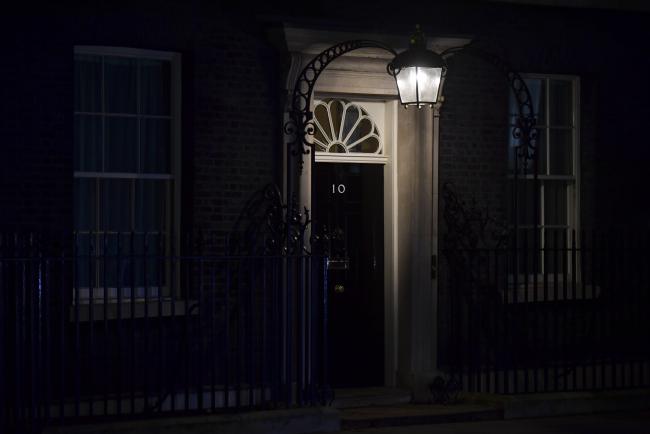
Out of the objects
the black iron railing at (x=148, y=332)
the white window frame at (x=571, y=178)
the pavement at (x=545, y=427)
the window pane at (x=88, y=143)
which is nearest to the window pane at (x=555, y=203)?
the white window frame at (x=571, y=178)

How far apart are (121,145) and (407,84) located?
2.63 m

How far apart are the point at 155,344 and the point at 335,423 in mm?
1810

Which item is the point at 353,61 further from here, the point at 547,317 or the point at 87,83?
the point at 547,317

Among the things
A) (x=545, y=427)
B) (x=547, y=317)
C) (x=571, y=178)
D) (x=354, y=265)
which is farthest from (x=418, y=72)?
(x=545, y=427)

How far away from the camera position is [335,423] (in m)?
10.8

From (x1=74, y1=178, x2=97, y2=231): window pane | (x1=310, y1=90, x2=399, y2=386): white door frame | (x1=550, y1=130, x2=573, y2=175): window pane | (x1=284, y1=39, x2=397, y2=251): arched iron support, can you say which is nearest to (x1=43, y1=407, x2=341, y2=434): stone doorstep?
(x1=284, y1=39, x2=397, y2=251): arched iron support

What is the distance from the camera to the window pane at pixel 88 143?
11.5 meters

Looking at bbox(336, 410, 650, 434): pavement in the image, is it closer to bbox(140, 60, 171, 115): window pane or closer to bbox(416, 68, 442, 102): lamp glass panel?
bbox(416, 68, 442, 102): lamp glass panel

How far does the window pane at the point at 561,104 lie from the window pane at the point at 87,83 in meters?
4.82

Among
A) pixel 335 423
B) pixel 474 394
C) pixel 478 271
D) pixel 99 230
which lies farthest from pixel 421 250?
pixel 99 230

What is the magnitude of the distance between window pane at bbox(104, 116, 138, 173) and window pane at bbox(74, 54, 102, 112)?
204mm

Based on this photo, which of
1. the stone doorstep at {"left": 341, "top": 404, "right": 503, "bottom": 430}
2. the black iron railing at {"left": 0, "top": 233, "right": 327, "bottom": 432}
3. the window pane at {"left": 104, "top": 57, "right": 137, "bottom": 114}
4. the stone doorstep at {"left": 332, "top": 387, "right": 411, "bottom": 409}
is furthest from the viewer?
the stone doorstep at {"left": 332, "top": 387, "right": 411, "bottom": 409}

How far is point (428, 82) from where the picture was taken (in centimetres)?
1143

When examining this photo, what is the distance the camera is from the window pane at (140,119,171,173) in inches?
464
